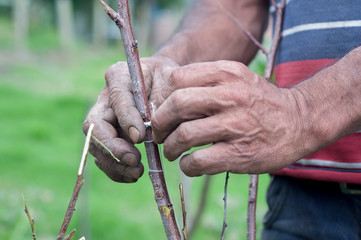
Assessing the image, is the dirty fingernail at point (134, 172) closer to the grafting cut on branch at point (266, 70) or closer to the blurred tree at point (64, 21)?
the grafting cut on branch at point (266, 70)

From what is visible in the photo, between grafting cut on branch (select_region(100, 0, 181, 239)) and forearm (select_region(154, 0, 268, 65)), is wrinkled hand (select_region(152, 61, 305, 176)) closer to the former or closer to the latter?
grafting cut on branch (select_region(100, 0, 181, 239))

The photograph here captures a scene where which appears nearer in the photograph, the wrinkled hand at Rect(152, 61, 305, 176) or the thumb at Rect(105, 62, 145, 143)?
the wrinkled hand at Rect(152, 61, 305, 176)

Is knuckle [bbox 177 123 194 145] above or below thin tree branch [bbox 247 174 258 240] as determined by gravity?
above

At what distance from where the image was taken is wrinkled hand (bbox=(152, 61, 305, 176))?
100 cm

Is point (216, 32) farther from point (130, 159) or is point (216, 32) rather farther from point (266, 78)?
point (130, 159)

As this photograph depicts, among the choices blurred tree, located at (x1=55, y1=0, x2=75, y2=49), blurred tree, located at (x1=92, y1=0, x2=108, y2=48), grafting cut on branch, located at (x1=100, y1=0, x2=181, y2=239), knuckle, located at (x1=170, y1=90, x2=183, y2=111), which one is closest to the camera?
knuckle, located at (x1=170, y1=90, x2=183, y2=111)

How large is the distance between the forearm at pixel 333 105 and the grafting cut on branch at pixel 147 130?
1.28 ft

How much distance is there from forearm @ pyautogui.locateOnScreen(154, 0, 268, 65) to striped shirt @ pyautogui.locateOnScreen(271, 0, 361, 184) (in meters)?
0.37

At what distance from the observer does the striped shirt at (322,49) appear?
4.29 ft

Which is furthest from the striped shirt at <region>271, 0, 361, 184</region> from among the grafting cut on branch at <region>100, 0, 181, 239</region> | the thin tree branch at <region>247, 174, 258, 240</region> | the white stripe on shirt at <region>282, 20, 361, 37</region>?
the grafting cut on branch at <region>100, 0, 181, 239</region>

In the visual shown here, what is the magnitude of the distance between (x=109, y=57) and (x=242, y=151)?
16.5 m

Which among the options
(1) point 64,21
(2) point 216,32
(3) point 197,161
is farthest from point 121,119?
(1) point 64,21

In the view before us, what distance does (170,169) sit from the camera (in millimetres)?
6289

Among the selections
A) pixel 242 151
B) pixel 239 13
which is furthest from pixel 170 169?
pixel 242 151
